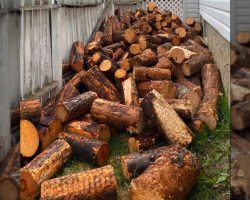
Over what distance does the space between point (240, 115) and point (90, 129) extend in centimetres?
315

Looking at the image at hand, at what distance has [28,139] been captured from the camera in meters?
4.77

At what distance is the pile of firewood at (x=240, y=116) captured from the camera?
7.13ft

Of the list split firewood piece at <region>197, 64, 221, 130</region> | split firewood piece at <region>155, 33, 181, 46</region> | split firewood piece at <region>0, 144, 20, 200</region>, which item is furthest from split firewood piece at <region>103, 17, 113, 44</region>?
split firewood piece at <region>0, 144, 20, 200</region>

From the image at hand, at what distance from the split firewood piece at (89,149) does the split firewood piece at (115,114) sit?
48 centimetres

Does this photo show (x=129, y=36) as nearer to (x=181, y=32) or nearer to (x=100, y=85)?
(x=181, y=32)

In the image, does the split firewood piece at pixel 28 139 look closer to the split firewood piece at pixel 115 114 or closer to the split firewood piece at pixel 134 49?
the split firewood piece at pixel 115 114

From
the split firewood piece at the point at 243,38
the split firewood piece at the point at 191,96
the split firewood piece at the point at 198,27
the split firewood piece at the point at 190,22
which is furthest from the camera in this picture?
the split firewood piece at the point at 190,22

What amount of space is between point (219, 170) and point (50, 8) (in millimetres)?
3507

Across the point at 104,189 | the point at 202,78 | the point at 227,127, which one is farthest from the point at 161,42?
the point at 104,189

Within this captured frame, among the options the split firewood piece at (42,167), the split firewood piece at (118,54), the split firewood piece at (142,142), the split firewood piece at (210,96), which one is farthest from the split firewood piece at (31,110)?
the split firewood piece at (118,54)

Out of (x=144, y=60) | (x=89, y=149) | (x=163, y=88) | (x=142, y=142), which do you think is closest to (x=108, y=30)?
(x=144, y=60)

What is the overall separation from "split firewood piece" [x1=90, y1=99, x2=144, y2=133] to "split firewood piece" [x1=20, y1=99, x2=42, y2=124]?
2.50 ft

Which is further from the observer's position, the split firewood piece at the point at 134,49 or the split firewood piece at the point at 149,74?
the split firewood piece at the point at 134,49

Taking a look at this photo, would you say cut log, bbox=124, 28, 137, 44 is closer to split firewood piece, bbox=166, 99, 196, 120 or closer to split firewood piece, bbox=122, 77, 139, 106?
split firewood piece, bbox=122, 77, 139, 106
